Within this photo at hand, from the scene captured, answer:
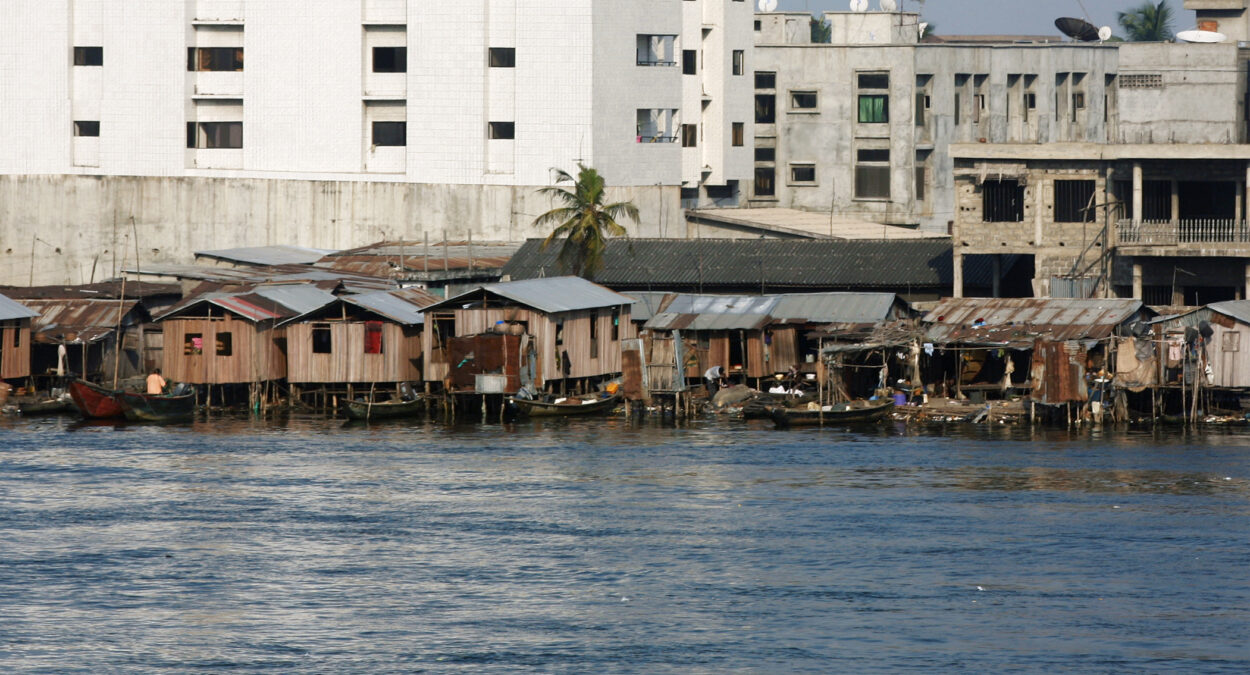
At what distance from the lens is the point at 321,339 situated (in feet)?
208

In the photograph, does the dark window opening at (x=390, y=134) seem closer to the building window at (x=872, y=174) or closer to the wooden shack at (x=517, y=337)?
the wooden shack at (x=517, y=337)

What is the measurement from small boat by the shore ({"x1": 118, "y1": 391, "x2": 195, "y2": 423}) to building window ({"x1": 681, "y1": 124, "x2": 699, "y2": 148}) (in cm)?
3393

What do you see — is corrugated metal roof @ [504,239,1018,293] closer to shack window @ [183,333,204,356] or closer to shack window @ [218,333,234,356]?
shack window @ [218,333,234,356]

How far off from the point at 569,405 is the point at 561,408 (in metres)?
0.37

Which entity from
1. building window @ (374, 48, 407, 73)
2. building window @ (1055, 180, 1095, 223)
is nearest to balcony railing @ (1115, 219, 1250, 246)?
building window @ (1055, 180, 1095, 223)

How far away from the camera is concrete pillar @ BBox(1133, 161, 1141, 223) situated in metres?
62.8

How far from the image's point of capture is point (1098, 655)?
31656mm

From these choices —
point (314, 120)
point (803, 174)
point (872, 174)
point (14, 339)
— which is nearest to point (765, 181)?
point (803, 174)

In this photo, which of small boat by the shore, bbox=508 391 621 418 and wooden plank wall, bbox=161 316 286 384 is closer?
small boat by the shore, bbox=508 391 621 418

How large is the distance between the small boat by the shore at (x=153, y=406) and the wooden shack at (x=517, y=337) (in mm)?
8416

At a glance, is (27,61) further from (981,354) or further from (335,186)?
(981,354)

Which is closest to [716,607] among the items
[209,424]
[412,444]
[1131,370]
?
[412,444]

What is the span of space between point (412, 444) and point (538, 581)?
19101mm

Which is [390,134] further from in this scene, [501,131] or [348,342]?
[348,342]
